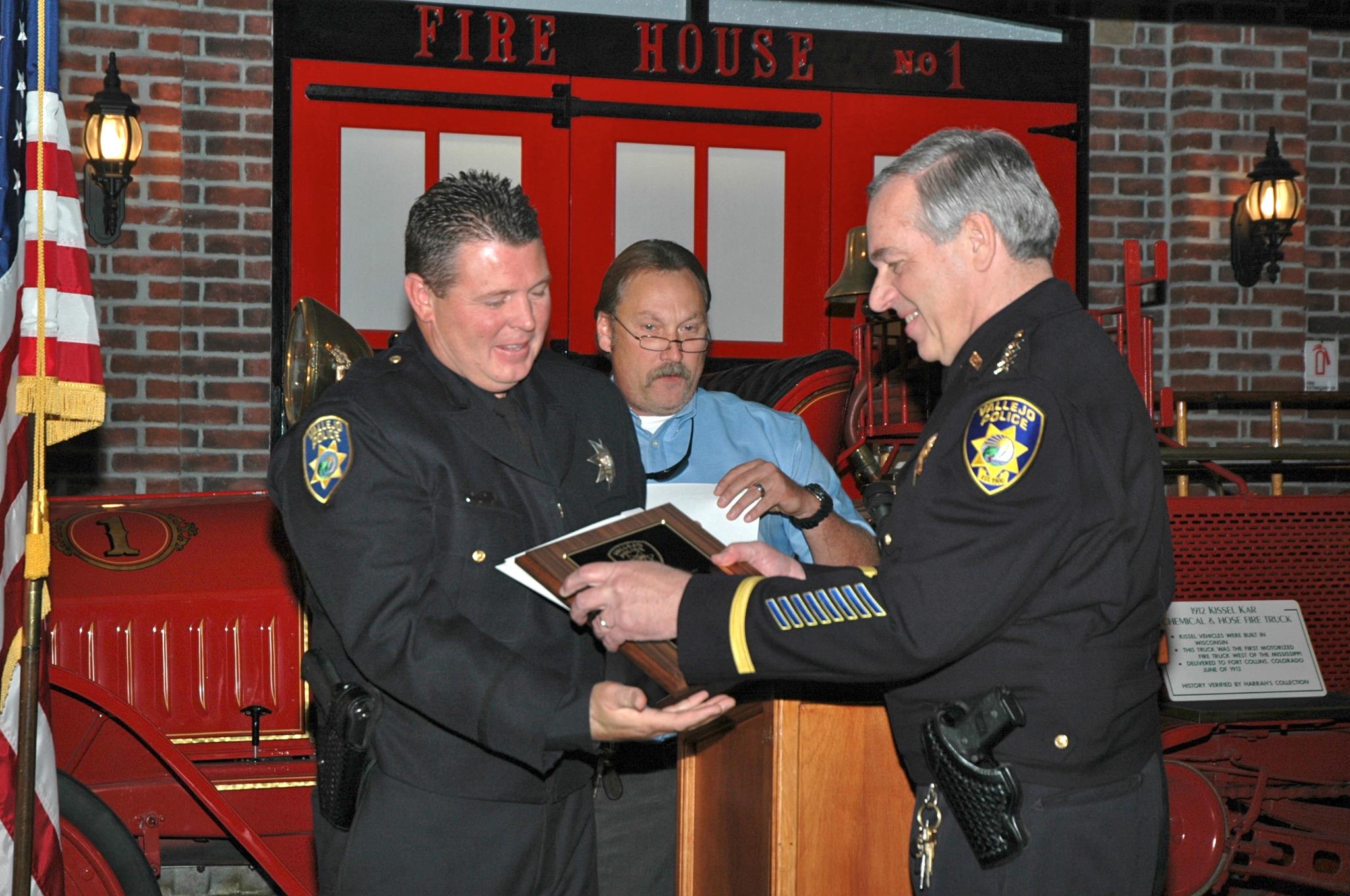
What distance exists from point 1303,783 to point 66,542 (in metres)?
3.75

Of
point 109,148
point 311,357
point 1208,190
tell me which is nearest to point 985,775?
point 311,357

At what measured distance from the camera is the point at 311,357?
2.92m

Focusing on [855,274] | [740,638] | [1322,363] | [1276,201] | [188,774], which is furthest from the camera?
[1322,363]

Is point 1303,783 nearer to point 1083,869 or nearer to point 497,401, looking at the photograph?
point 1083,869

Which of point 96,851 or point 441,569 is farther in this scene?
point 96,851

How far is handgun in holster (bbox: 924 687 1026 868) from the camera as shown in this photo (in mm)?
1939

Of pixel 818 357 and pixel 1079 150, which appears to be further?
pixel 1079 150

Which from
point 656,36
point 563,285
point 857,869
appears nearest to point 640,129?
point 656,36

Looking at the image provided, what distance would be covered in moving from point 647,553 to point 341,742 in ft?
1.91

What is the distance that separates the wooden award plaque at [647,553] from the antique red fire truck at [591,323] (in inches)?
64.3

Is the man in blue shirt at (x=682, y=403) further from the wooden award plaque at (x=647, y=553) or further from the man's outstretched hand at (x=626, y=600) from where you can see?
the man's outstretched hand at (x=626, y=600)

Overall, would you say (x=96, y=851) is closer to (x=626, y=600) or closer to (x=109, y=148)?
(x=626, y=600)

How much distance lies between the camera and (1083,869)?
1.98 metres

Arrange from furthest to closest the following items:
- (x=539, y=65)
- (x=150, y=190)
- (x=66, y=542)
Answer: (x=539, y=65)
(x=150, y=190)
(x=66, y=542)
